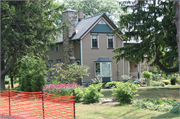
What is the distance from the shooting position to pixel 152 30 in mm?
17781

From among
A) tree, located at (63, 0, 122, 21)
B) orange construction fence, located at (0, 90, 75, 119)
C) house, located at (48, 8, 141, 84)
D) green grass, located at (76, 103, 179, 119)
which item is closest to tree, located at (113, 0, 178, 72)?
house, located at (48, 8, 141, 84)

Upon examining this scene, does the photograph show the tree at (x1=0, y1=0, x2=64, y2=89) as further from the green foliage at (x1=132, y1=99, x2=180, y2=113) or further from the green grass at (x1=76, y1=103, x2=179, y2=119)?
the green foliage at (x1=132, y1=99, x2=180, y2=113)

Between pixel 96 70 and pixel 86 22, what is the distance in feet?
20.2

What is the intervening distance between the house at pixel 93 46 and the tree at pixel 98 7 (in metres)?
18.8

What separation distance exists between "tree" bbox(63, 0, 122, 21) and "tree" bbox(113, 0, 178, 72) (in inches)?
994

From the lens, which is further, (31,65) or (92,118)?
(31,65)

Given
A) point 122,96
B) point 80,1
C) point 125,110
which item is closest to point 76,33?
point 122,96

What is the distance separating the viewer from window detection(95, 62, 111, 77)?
954 inches

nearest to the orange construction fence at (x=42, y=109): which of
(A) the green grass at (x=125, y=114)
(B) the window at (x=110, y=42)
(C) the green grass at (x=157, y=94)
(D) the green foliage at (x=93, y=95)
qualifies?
(A) the green grass at (x=125, y=114)

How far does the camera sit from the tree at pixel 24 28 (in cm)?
Result: 1773

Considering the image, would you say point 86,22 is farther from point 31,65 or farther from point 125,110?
point 125,110

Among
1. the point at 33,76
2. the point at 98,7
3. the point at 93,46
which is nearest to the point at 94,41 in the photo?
the point at 93,46

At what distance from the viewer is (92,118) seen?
7816mm

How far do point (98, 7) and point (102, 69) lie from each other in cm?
2302
